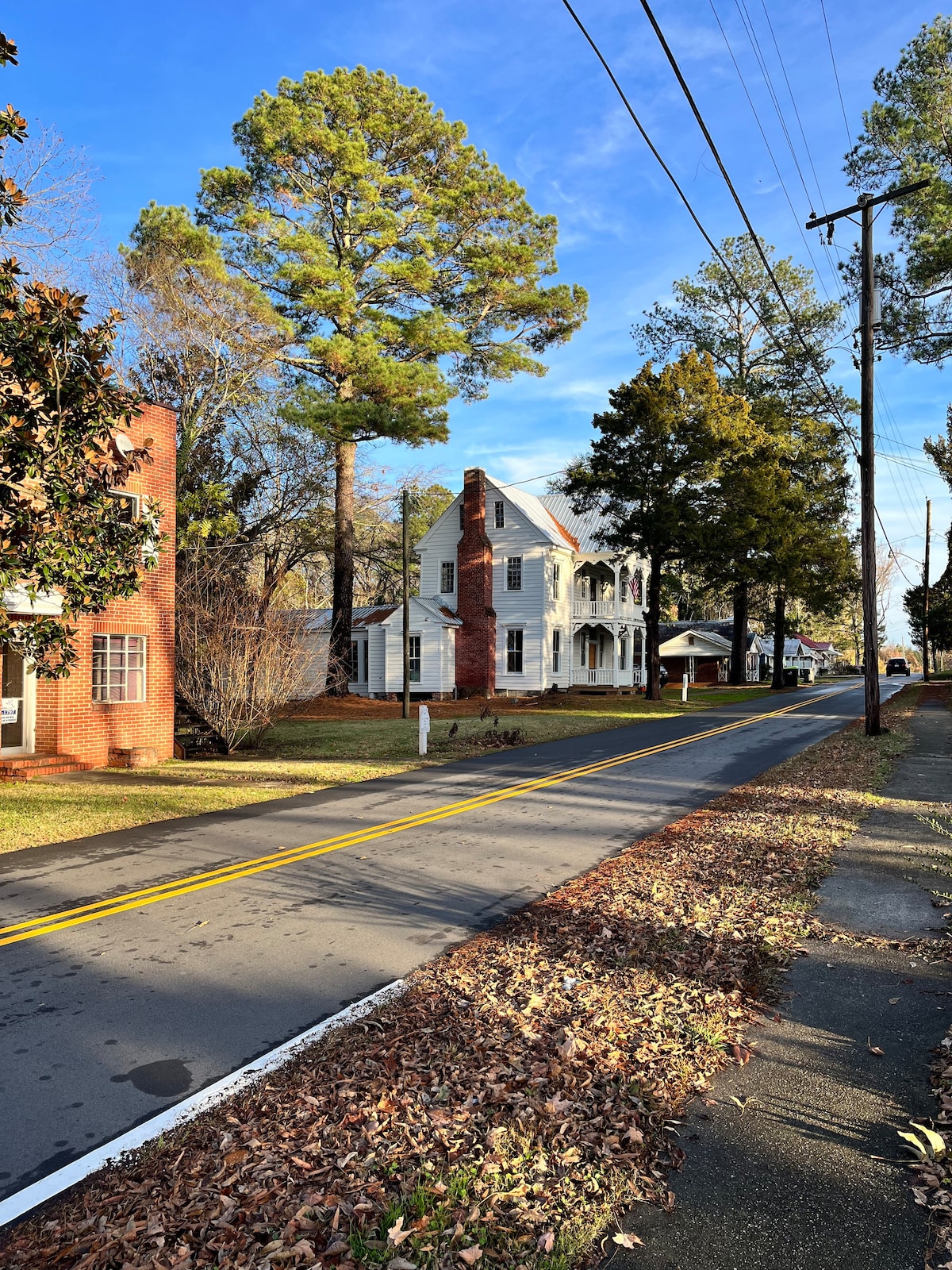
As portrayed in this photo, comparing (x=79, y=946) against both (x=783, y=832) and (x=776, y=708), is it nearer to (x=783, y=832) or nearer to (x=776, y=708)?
(x=783, y=832)

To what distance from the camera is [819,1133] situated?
3.59m

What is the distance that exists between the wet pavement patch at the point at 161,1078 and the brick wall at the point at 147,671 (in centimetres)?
1197

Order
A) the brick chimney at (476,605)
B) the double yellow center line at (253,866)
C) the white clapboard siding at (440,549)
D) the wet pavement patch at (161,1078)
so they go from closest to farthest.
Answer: the wet pavement patch at (161,1078) < the double yellow center line at (253,866) < the brick chimney at (476,605) < the white clapboard siding at (440,549)

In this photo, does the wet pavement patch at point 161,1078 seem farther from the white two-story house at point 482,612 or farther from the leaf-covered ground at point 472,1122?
the white two-story house at point 482,612

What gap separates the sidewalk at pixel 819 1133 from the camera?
2904mm

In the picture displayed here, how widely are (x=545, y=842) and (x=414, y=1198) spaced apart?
6336 mm

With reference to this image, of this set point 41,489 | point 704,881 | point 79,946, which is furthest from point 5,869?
point 704,881

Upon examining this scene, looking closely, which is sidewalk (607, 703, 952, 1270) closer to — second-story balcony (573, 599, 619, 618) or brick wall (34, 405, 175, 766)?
brick wall (34, 405, 175, 766)

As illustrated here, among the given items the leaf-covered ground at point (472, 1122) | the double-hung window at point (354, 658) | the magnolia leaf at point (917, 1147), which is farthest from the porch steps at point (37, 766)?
the double-hung window at point (354, 658)

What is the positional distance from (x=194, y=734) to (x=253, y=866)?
1126 cm

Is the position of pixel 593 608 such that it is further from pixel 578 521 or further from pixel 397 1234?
pixel 397 1234

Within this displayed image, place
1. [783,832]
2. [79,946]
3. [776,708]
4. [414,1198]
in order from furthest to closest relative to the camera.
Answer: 1. [776,708]
2. [783,832]
3. [79,946]
4. [414,1198]

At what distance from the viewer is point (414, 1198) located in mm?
3094

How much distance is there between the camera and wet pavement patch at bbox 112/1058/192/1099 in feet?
13.4
